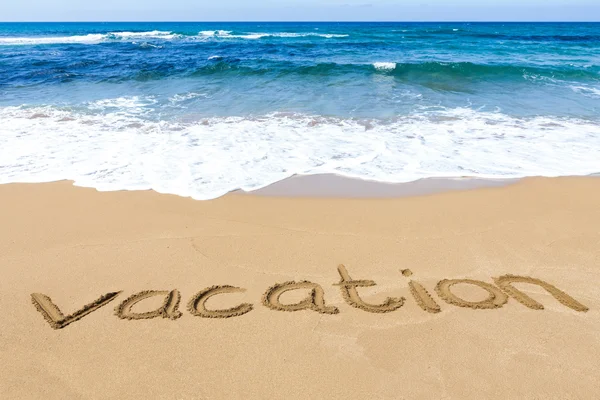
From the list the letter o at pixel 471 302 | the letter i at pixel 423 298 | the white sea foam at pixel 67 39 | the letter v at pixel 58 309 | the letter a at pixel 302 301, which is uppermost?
the white sea foam at pixel 67 39

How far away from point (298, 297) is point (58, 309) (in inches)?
77.1

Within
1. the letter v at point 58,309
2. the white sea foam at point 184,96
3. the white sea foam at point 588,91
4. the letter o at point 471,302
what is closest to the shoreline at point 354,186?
the letter o at point 471,302

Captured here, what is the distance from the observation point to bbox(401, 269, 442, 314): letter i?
3250mm

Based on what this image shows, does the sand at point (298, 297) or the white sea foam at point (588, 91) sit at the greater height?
the white sea foam at point (588, 91)

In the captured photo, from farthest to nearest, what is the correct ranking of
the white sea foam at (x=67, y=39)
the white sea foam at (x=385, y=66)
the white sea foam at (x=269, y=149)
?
the white sea foam at (x=67, y=39), the white sea foam at (x=385, y=66), the white sea foam at (x=269, y=149)

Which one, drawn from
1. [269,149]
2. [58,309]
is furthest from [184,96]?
[58,309]

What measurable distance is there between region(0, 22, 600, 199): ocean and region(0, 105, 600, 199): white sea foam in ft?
0.10

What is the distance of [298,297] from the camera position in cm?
338

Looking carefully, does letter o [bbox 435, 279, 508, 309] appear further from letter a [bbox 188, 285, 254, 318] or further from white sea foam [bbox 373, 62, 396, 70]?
white sea foam [bbox 373, 62, 396, 70]

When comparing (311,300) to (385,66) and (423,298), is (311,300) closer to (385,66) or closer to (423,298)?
(423,298)

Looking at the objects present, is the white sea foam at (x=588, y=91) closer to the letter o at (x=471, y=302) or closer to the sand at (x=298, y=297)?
the sand at (x=298, y=297)

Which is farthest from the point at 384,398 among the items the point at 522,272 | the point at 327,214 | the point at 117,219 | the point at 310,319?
the point at 117,219

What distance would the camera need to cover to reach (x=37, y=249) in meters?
4.08

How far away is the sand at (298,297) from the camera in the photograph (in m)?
2.64
